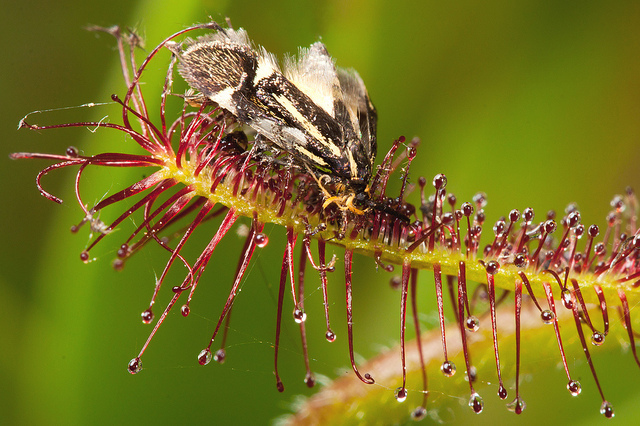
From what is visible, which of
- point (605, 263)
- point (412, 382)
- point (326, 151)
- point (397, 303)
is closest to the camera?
point (326, 151)

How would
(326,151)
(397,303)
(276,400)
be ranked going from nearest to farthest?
(326,151) → (276,400) → (397,303)

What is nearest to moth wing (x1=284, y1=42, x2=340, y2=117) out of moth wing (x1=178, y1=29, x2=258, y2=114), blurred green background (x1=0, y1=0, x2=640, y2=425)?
moth wing (x1=178, y1=29, x2=258, y2=114)

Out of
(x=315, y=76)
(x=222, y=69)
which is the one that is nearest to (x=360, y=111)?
(x=315, y=76)

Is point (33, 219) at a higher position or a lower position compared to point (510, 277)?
higher

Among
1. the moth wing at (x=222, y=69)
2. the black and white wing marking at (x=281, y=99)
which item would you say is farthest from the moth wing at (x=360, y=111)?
the moth wing at (x=222, y=69)

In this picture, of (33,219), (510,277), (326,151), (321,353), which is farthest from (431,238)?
(33,219)

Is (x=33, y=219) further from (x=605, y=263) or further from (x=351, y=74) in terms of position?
(x=605, y=263)

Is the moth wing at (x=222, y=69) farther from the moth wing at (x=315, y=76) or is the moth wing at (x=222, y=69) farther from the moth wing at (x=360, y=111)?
the moth wing at (x=360, y=111)
